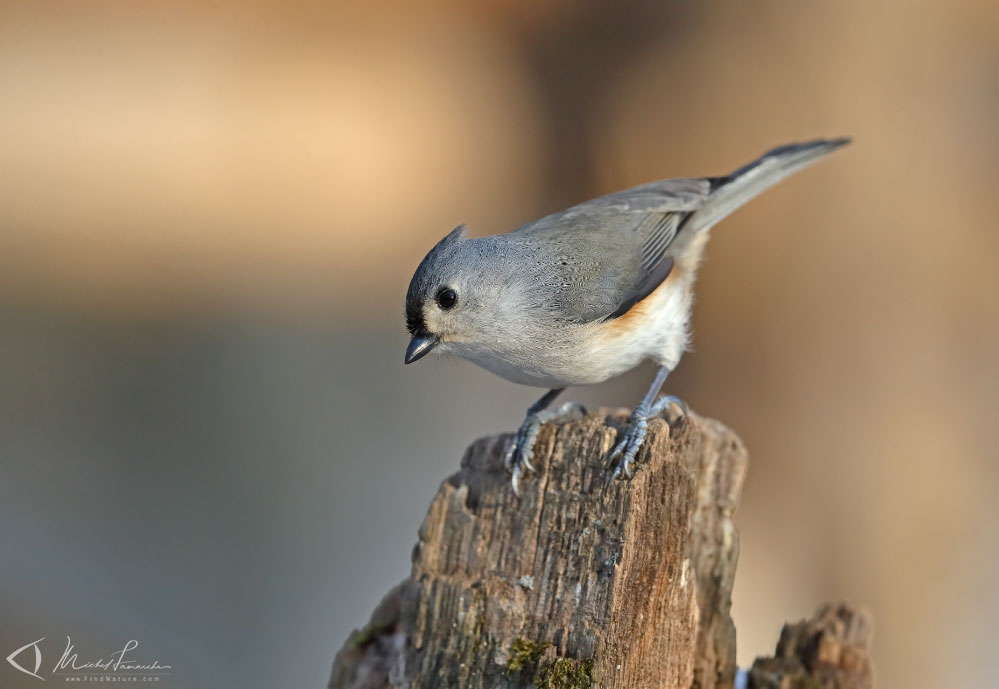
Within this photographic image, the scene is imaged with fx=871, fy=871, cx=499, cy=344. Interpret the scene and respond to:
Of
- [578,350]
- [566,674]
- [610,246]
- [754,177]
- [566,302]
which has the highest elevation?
[754,177]

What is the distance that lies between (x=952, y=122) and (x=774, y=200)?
4.06 ft

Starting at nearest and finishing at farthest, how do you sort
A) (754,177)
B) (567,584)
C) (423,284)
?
(567,584)
(423,284)
(754,177)

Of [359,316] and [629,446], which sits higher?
[359,316]

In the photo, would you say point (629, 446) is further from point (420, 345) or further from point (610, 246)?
point (610, 246)

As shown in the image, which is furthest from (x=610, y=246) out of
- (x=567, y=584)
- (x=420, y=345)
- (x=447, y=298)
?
(x=567, y=584)

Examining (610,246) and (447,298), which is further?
(610,246)

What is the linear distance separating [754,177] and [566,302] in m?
1.34

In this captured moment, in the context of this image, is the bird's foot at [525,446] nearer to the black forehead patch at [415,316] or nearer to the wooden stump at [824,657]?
the black forehead patch at [415,316]

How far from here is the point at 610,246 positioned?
3.68 m

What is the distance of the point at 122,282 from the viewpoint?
634 centimetres

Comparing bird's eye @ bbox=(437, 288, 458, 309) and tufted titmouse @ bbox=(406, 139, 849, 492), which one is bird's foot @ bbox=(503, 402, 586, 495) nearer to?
tufted titmouse @ bbox=(406, 139, 849, 492)

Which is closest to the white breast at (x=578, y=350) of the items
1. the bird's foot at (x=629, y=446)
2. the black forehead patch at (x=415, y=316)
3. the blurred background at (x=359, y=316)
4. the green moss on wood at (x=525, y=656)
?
the black forehead patch at (x=415, y=316)

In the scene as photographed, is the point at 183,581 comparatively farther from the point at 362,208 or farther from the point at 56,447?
the point at 362,208

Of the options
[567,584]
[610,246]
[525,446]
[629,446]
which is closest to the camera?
[567,584]
